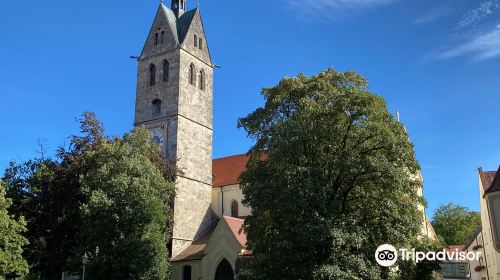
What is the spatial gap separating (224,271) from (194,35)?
67.6ft

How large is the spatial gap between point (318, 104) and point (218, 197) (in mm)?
22735

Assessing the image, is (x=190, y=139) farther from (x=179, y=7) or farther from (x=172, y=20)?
(x=179, y=7)

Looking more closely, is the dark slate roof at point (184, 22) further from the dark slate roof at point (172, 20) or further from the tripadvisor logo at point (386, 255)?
the tripadvisor logo at point (386, 255)

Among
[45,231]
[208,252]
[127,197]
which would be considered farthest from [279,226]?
[45,231]

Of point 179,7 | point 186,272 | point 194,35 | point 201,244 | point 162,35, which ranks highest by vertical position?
point 179,7

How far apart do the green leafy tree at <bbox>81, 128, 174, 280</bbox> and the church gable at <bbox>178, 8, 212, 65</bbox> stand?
14.8 meters

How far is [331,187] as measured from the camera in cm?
2000

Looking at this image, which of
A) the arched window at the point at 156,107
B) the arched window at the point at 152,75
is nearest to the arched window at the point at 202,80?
the arched window at the point at 152,75

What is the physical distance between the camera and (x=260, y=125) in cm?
2264

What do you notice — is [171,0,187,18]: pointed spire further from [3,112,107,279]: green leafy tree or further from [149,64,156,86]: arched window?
[3,112,107,279]: green leafy tree

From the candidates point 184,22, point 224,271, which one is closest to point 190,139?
point 224,271

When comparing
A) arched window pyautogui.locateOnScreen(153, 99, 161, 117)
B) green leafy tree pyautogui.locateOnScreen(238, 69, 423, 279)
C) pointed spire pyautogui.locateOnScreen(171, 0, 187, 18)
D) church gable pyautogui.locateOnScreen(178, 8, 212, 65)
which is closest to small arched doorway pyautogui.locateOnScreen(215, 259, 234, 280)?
green leafy tree pyautogui.locateOnScreen(238, 69, 423, 279)

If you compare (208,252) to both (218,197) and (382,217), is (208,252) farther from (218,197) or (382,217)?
(382,217)

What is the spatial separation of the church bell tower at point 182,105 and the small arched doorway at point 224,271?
394 cm
